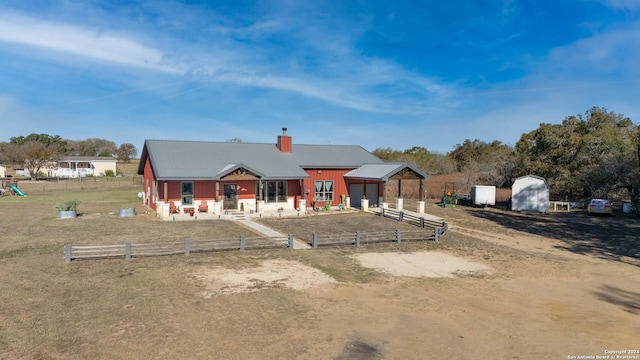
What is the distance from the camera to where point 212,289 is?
37.2ft

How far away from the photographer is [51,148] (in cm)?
6800

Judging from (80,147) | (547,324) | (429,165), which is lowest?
(547,324)

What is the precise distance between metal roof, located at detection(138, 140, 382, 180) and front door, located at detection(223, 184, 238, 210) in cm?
143

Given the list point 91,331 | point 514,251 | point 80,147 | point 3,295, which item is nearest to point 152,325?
point 91,331

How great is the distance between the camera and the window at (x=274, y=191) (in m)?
29.3

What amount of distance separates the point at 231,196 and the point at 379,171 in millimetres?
11053

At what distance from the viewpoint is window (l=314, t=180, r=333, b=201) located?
31500 millimetres

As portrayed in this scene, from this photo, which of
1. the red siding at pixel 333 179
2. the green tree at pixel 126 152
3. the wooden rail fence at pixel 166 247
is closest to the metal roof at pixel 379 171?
the red siding at pixel 333 179

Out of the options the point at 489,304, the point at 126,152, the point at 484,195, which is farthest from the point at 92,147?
the point at 489,304

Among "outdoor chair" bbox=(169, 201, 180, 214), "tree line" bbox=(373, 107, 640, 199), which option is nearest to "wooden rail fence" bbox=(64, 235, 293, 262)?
"outdoor chair" bbox=(169, 201, 180, 214)

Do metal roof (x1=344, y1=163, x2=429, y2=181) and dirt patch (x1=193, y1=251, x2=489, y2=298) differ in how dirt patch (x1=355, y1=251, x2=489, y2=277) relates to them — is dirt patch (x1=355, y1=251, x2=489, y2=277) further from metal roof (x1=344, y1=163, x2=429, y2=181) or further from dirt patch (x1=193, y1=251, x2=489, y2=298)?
metal roof (x1=344, y1=163, x2=429, y2=181)

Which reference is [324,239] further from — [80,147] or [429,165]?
[80,147]

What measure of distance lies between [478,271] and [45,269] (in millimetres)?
14690

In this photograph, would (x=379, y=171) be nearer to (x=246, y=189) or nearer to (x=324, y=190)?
(x=324, y=190)
